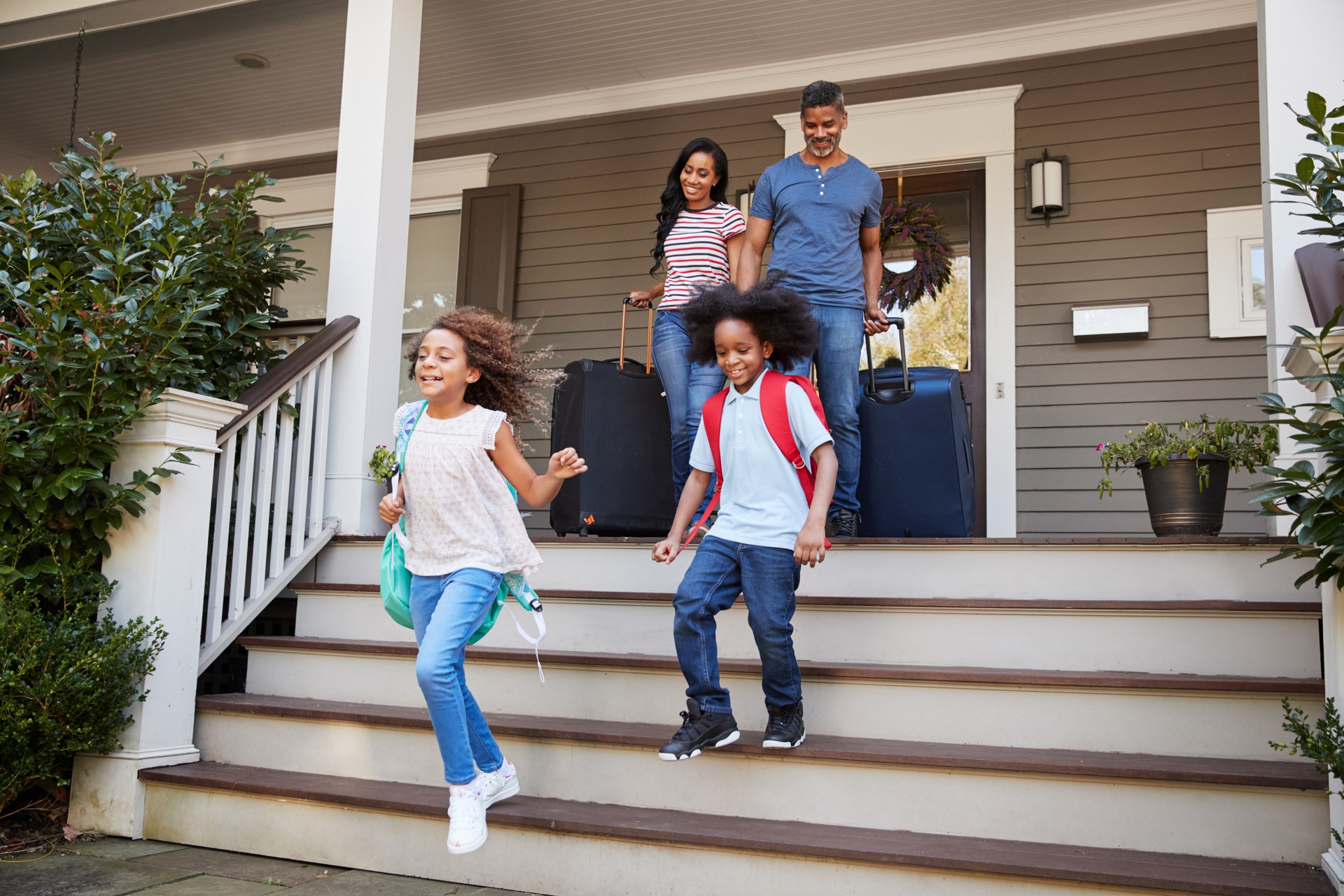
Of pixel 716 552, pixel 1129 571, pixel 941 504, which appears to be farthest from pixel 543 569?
pixel 1129 571

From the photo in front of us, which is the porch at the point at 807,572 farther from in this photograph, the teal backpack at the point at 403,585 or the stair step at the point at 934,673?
the teal backpack at the point at 403,585

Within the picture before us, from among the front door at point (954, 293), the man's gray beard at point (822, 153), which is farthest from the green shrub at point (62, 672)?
the front door at point (954, 293)

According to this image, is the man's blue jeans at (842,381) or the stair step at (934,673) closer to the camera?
the stair step at (934,673)

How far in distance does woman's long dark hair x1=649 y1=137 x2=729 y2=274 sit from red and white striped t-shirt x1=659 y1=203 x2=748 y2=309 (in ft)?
0.23

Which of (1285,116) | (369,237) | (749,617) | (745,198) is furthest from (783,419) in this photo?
(745,198)

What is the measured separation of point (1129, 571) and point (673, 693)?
4.32 feet

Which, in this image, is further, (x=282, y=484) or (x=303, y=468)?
(x=303, y=468)

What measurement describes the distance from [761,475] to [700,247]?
52.2 inches

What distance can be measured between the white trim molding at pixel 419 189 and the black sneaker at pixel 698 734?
456cm

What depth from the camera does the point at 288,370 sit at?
375 centimetres

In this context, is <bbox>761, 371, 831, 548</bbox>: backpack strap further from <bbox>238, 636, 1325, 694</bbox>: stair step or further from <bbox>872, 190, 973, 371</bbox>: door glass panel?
<bbox>872, 190, 973, 371</bbox>: door glass panel

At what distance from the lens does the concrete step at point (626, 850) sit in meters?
2.09

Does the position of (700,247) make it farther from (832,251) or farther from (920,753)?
(920,753)

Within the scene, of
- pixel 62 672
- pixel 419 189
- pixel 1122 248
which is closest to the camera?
pixel 62 672
